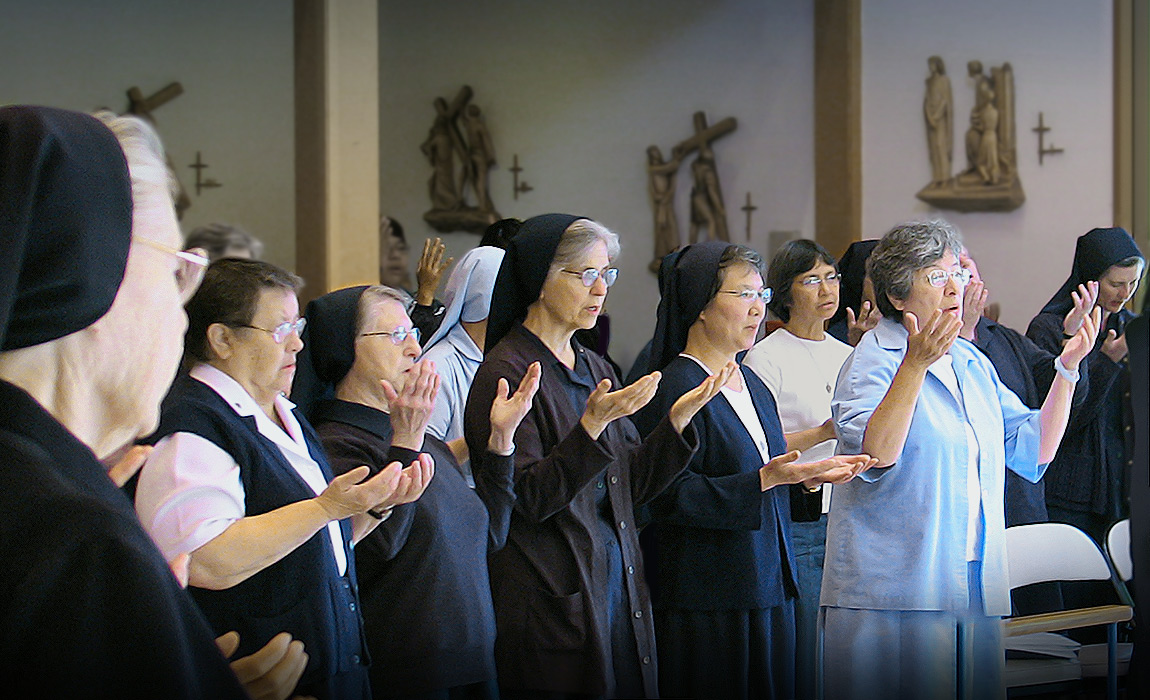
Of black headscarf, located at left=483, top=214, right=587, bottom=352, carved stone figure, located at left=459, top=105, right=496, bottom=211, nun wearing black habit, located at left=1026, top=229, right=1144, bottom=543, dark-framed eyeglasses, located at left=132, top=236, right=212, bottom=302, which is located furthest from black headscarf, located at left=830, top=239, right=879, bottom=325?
carved stone figure, located at left=459, top=105, right=496, bottom=211

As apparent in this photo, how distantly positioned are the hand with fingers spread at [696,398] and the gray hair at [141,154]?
2.06 meters

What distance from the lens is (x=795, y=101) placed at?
961 cm

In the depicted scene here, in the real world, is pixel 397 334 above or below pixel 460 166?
below

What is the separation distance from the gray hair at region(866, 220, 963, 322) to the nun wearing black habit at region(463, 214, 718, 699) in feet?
2.26

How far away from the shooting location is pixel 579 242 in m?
3.62

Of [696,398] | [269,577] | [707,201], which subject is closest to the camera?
[269,577]

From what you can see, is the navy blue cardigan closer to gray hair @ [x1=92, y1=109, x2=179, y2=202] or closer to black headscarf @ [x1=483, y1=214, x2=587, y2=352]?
black headscarf @ [x1=483, y1=214, x2=587, y2=352]

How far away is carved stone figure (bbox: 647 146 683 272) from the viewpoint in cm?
971

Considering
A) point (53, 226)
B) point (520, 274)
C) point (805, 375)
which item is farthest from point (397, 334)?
point (53, 226)

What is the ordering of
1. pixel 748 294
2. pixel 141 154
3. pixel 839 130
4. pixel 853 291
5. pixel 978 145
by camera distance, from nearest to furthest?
pixel 141 154 < pixel 748 294 < pixel 853 291 < pixel 978 145 < pixel 839 130

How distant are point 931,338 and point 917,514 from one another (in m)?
0.58

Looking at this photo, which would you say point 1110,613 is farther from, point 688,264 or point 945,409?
point 688,264

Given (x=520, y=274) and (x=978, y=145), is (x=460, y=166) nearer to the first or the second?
(x=978, y=145)

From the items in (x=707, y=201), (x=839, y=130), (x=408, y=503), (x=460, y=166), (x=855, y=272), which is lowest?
(x=408, y=503)
